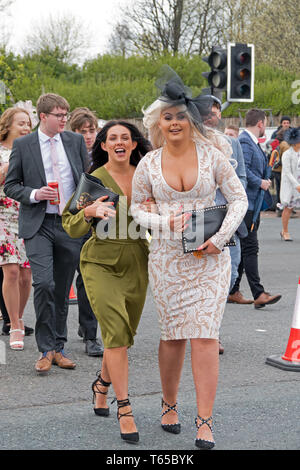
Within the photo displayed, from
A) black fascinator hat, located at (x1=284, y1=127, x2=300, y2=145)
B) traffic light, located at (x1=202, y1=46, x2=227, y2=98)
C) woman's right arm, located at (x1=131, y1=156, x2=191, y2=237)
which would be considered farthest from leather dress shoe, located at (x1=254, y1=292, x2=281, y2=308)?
black fascinator hat, located at (x1=284, y1=127, x2=300, y2=145)

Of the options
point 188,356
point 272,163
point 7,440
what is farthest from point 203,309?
point 272,163

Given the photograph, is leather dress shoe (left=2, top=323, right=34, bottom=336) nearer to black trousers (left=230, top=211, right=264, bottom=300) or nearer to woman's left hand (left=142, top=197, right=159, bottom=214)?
black trousers (left=230, top=211, right=264, bottom=300)

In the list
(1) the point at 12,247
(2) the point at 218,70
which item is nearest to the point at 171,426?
(1) the point at 12,247

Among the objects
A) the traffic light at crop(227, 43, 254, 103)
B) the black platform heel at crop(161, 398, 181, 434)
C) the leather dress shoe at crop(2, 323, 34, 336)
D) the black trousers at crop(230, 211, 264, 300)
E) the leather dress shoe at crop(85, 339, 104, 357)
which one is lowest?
the leather dress shoe at crop(2, 323, 34, 336)

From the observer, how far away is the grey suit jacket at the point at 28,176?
20.2 ft

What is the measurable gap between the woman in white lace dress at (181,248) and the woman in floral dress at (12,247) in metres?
2.74

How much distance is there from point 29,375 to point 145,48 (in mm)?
39936

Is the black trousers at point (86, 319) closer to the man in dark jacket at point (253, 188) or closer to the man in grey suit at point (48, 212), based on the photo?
the man in grey suit at point (48, 212)

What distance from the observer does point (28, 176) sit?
20.6 ft

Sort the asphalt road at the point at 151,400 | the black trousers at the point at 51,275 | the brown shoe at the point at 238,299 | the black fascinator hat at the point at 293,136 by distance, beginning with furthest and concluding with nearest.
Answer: the black fascinator hat at the point at 293,136, the brown shoe at the point at 238,299, the black trousers at the point at 51,275, the asphalt road at the point at 151,400

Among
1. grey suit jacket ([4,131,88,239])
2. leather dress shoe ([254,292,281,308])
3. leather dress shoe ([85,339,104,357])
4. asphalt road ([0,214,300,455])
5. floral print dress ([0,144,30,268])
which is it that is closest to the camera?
asphalt road ([0,214,300,455])

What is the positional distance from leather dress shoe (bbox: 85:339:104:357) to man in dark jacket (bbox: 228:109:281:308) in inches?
98.3

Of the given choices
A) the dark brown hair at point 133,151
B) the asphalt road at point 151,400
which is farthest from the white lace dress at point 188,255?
the asphalt road at point 151,400

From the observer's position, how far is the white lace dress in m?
4.34
